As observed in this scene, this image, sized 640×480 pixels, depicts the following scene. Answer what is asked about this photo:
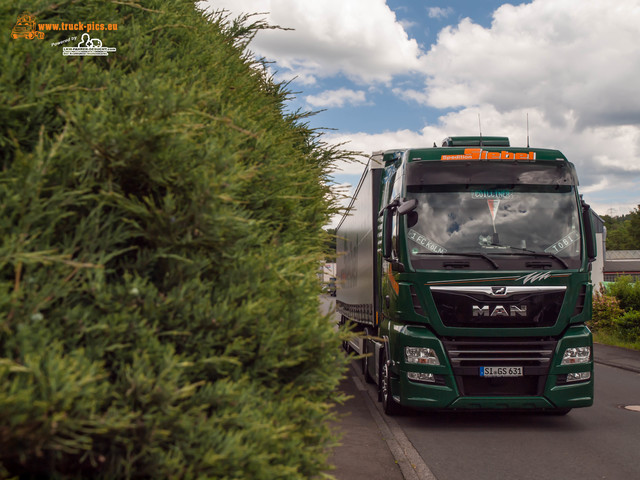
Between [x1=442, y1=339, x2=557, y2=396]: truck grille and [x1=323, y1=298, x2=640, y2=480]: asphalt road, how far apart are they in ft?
1.84

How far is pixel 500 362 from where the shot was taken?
7.89 metres

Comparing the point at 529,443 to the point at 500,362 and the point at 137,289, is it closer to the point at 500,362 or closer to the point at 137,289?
the point at 500,362

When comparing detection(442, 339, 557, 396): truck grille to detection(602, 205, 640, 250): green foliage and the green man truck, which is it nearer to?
the green man truck

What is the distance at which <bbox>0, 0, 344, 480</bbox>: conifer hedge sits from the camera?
2207 mm

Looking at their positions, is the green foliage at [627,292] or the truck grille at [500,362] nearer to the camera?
the truck grille at [500,362]

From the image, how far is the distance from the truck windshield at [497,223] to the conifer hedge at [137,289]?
515 centimetres

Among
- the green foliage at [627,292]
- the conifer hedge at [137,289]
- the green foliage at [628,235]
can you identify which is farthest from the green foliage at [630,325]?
the green foliage at [628,235]

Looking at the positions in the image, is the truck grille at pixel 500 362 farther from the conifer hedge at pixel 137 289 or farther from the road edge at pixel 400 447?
the conifer hedge at pixel 137 289

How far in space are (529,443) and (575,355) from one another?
132cm

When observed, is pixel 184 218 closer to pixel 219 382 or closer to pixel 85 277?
pixel 85 277

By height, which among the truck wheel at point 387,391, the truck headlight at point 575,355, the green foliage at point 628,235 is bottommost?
the truck wheel at point 387,391

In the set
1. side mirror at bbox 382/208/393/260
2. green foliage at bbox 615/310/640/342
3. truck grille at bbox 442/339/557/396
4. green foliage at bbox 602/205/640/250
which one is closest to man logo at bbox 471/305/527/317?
truck grille at bbox 442/339/557/396

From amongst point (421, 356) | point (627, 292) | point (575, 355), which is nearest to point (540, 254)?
point (575, 355)

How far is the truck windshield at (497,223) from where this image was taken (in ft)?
26.3
